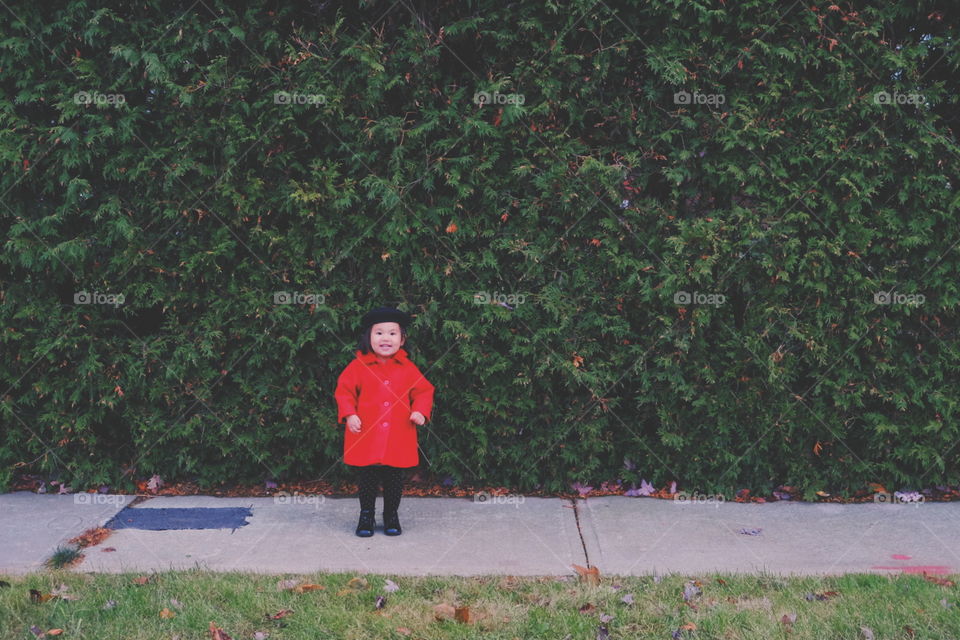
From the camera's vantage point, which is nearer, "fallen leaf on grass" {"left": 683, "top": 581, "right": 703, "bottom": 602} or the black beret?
"fallen leaf on grass" {"left": 683, "top": 581, "right": 703, "bottom": 602}

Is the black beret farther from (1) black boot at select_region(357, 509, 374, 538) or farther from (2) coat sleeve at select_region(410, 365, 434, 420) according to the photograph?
(1) black boot at select_region(357, 509, 374, 538)

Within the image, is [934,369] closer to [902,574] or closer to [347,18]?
[902,574]

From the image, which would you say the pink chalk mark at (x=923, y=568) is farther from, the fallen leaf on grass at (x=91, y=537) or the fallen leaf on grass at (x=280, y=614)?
the fallen leaf on grass at (x=91, y=537)

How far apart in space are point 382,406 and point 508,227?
4.44 ft

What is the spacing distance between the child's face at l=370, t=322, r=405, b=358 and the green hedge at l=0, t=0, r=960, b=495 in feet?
1.80

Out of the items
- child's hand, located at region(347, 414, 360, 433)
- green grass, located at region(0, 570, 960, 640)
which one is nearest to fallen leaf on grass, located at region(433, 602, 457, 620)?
green grass, located at region(0, 570, 960, 640)

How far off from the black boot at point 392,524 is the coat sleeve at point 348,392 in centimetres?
59

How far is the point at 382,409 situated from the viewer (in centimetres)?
419

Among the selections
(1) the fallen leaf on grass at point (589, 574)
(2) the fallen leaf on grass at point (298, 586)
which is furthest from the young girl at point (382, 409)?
(1) the fallen leaf on grass at point (589, 574)

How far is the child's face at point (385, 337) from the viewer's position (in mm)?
4148

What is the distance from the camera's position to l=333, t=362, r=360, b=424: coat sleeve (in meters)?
4.14

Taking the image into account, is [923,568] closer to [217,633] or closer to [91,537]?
[217,633]

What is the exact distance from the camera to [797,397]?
4.73 metres

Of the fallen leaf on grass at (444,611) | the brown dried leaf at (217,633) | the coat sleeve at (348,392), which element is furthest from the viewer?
the coat sleeve at (348,392)
